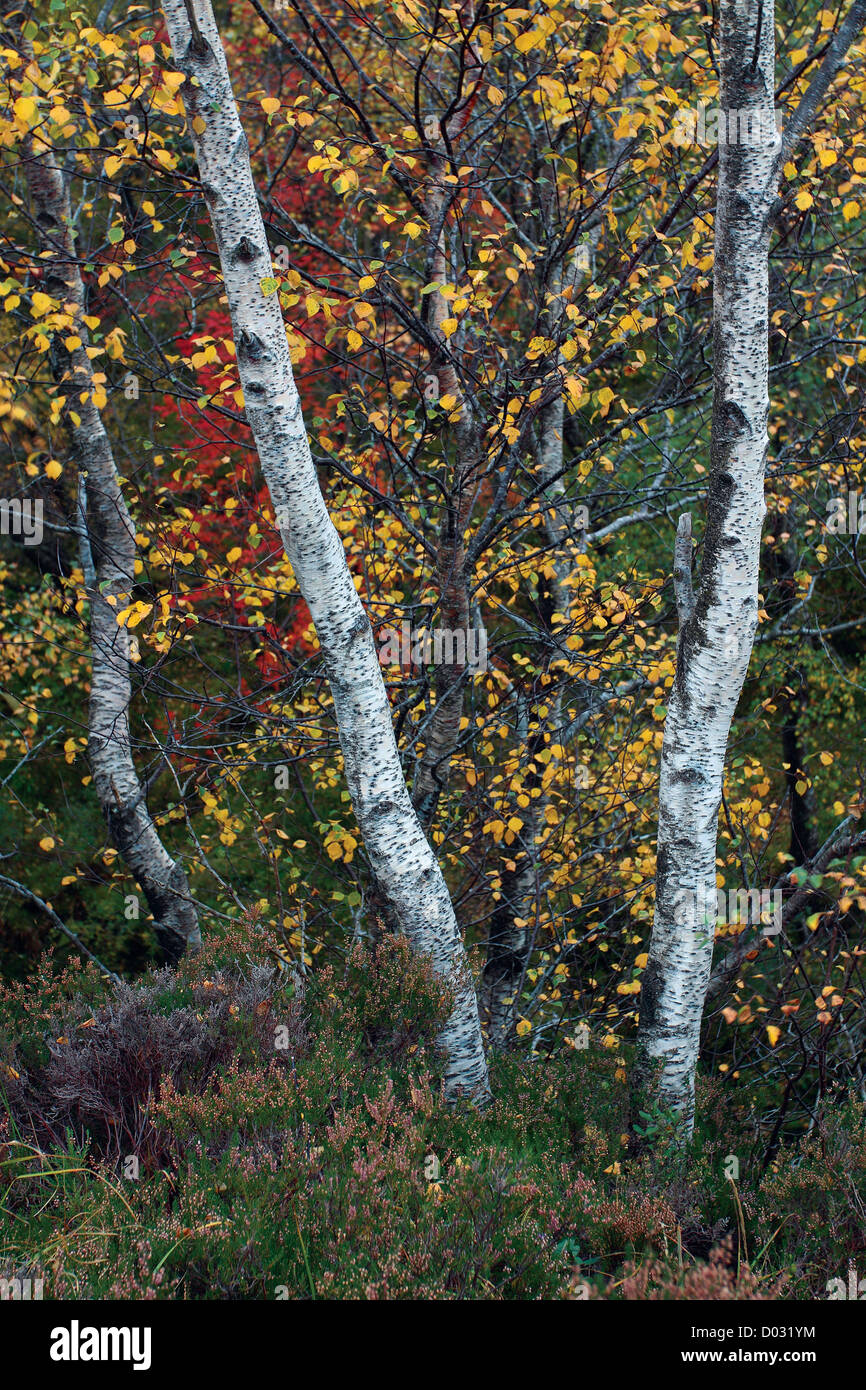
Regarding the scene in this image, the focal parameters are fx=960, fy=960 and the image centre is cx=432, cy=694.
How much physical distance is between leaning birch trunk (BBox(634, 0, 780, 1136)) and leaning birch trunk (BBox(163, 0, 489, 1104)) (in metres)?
1.02

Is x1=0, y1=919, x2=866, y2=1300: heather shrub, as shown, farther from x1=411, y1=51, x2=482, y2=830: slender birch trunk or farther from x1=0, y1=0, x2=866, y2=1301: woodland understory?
x1=411, y1=51, x2=482, y2=830: slender birch trunk

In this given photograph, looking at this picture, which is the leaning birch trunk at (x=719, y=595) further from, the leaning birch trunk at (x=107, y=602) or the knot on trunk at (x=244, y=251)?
the leaning birch trunk at (x=107, y=602)

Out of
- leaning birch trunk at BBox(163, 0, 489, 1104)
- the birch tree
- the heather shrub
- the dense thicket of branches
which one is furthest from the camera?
the dense thicket of branches

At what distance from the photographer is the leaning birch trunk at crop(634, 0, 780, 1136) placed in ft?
12.3

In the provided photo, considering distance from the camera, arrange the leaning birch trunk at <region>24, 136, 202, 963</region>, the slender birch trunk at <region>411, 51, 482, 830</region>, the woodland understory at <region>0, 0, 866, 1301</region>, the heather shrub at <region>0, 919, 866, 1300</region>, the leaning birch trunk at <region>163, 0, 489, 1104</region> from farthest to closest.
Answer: the leaning birch trunk at <region>24, 136, 202, 963</region> → the slender birch trunk at <region>411, 51, 482, 830</region> → the leaning birch trunk at <region>163, 0, 489, 1104</region> → the woodland understory at <region>0, 0, 866, 1301</region> → the heather shrub at <region>0, 919, 866, 1300</region>

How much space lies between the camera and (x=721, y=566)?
13.8ft

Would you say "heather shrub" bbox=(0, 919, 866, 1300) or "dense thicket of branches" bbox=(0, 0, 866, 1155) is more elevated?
"dense thicket of branches" bbox=(0, 0, 866, 1155)

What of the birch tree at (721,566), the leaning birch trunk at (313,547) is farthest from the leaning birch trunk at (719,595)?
the leaning birch trunk at (313,547)

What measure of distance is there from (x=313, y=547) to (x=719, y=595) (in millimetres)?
1818

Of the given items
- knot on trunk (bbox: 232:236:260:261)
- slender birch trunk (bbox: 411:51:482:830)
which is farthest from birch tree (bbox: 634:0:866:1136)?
knot on trunk (bbox: 232:236:260:261)

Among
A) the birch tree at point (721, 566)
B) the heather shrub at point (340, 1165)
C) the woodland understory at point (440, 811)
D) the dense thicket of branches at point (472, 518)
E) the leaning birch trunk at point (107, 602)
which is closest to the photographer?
the heather shrub at point (340, 1165)

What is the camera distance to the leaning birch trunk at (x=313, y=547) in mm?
4012

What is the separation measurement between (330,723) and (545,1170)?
5.21 m

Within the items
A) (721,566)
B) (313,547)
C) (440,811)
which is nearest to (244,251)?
(313,547)
